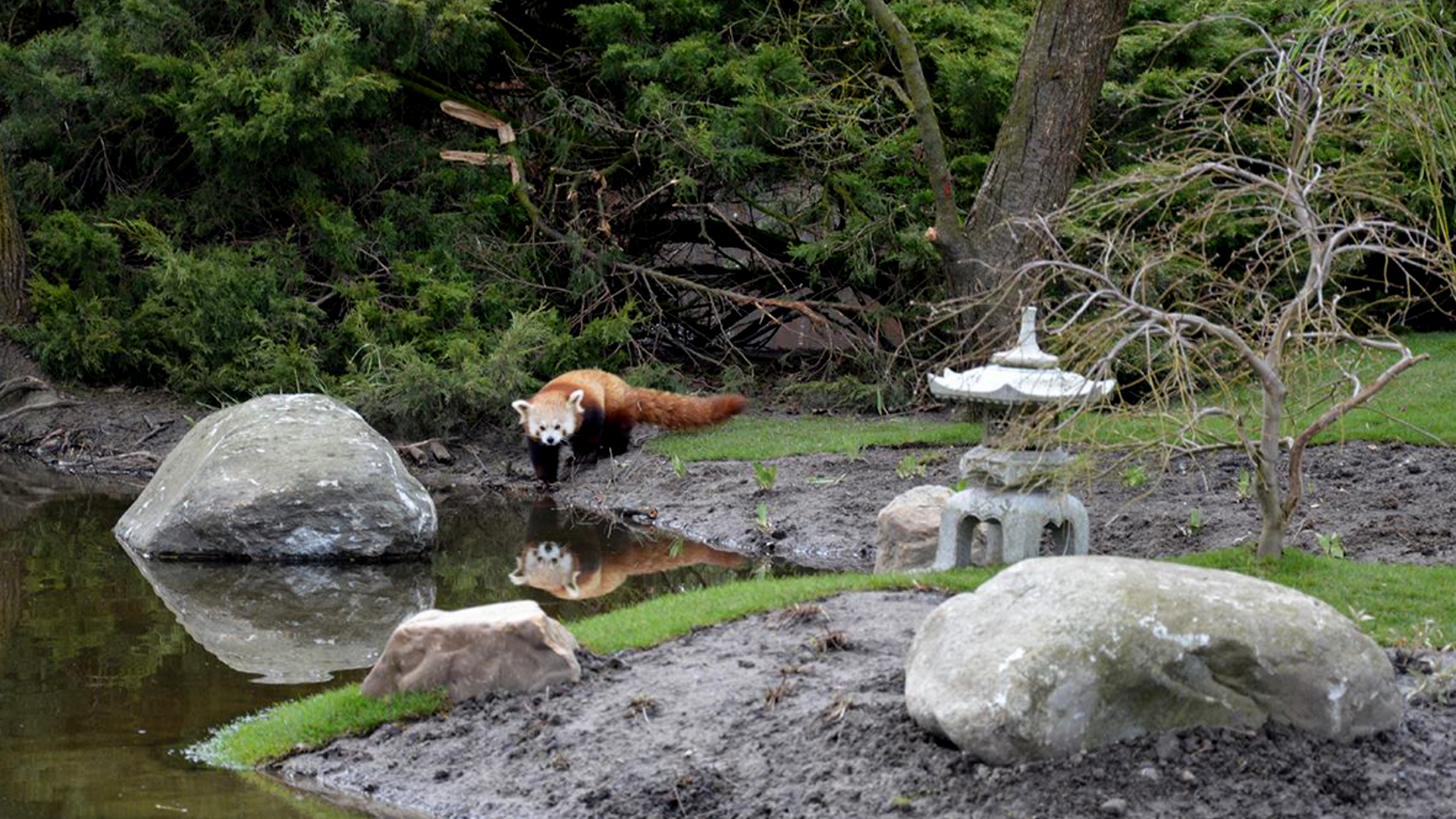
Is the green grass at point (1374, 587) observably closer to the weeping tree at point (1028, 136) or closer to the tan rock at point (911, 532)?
the tan rock at point (911, 532)

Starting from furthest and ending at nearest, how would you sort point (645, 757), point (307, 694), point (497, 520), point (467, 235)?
point (467, 235)
point (497, 520)
point (307, 694)
point (645, 757)

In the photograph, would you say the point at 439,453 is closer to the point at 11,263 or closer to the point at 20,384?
the point at 20,384

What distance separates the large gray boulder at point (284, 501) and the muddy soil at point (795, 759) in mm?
4590

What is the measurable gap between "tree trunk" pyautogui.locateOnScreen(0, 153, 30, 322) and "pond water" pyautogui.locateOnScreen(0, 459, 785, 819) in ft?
11.0

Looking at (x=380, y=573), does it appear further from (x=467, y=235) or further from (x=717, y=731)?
(x=467, y=235)

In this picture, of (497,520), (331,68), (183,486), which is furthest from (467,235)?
(183,486)

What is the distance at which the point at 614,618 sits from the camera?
8758 mm

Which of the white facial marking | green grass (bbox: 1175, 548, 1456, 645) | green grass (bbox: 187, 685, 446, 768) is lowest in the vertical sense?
the white facial marking

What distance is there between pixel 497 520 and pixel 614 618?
503 cm

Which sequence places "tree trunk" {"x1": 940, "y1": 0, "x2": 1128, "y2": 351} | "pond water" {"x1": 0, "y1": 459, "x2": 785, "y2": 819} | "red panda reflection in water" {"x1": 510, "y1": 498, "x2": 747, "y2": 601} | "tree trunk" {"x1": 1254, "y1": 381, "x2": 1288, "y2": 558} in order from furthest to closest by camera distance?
"tree trunk" {"x1": 940, "y1": 0, "x2": 1128, "y2": 351}
"red panda reflection in water" {"x1": 510, "y1": 498, "x2": 747, "y2": 601}
"tree trunk" {"x1": 1254, "y1": 381, "x2": 1288, "y2": 558}
"pond water" {"x1": 0, "y1": 459, "x2": 785, "y2": 819}

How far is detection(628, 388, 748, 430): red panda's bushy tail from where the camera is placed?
15.6 m

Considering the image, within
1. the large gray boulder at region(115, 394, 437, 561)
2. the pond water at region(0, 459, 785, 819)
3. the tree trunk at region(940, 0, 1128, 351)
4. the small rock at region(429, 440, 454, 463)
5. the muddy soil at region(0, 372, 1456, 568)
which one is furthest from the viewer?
the small rock at region(429, 440, 454, 463)

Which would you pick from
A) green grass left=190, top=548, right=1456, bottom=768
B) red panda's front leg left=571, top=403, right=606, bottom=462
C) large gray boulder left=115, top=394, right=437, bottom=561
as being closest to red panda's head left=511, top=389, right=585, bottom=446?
red panda's front leg left=571, top=403, right=606, bottom=462

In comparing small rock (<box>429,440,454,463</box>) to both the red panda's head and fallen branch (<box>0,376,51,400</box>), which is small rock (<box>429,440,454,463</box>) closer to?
the red panda's head
